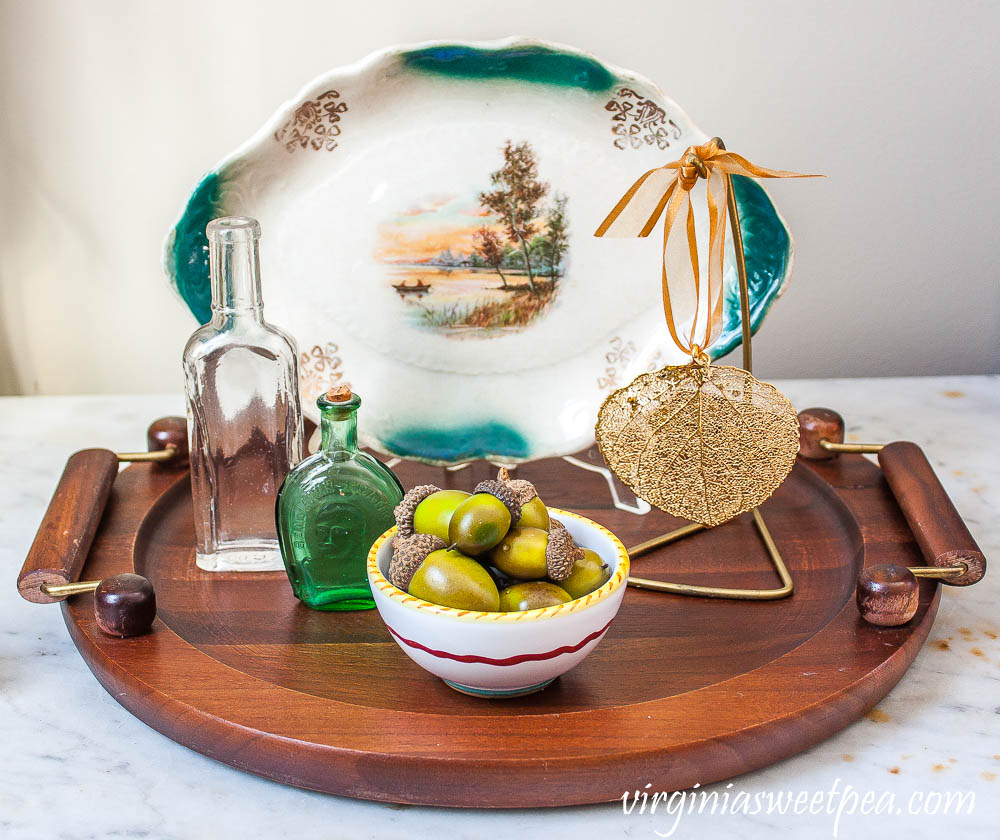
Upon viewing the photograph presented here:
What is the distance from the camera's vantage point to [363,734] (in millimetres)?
567

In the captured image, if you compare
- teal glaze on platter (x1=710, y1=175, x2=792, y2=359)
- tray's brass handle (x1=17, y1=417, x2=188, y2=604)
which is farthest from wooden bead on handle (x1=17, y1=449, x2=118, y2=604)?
teal glaze on platter (x1=710, y1=175, x2=792, y2=359)

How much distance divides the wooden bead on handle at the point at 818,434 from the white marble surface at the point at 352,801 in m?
0.20

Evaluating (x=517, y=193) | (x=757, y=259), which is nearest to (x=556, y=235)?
(x=517, y=193)

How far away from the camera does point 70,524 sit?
77 centimetres

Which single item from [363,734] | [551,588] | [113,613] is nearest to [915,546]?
[551,588]

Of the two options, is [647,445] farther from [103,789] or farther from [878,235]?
[878,235]

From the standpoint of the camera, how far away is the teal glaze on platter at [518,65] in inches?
32.2

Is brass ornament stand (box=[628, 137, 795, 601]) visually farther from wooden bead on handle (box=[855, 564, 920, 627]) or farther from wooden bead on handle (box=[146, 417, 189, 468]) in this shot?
wooden bead on handle (box=[146, 417, 189, 468])

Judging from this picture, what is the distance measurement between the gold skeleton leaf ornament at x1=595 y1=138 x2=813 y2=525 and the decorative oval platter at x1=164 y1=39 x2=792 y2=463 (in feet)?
0.39

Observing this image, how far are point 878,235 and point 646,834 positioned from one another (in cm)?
86

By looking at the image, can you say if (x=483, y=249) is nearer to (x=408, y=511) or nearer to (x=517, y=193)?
(x=517, y=193)

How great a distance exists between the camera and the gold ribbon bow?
2.28 ft

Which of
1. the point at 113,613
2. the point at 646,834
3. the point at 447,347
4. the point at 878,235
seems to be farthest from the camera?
the point at 878,235

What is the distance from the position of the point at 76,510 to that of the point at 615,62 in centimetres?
69
